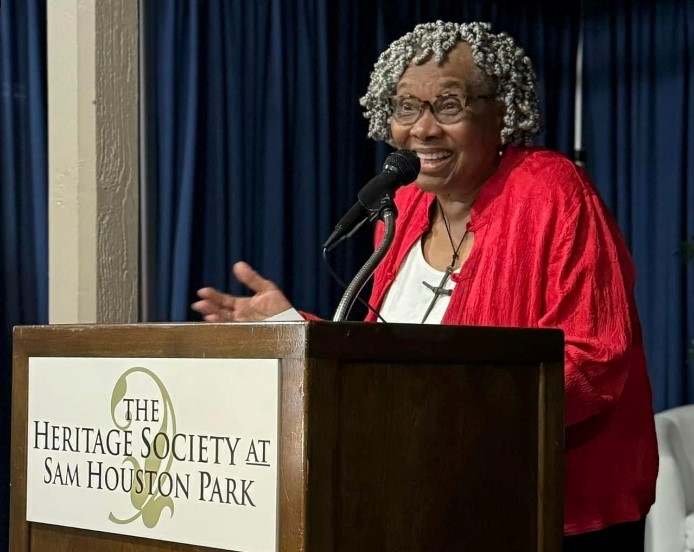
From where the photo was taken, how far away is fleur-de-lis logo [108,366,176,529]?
1.28 metres

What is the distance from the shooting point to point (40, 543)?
1445 millimetres

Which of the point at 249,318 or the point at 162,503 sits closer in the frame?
the point at 162,503

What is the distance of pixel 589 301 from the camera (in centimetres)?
171

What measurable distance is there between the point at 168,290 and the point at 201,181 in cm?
40

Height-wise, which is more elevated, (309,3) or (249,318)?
(309,3)

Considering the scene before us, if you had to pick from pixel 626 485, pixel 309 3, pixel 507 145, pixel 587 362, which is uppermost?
pixel 309 3

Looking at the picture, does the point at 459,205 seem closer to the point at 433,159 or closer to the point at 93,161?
the point at 433,159

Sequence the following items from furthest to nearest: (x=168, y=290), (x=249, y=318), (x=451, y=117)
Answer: (x=168, y=290)
(x=451, y=117)
(x=249, y=318)

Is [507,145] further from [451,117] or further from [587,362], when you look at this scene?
[587,362]

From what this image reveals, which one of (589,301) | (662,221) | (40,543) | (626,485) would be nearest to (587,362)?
(589,301)

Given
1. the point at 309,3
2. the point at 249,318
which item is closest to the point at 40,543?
the point at 249,318

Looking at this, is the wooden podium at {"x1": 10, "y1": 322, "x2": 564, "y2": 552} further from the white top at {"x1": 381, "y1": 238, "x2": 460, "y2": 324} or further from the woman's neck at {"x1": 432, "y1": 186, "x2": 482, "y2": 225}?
the woman's neck at {"x1": 432, "y1": 186, "x2": 482, "y2": 225}

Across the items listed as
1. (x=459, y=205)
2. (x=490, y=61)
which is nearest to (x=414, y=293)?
(x=459, y=205)

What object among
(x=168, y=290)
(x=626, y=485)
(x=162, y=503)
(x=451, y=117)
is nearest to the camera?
(x=162, y=503)
